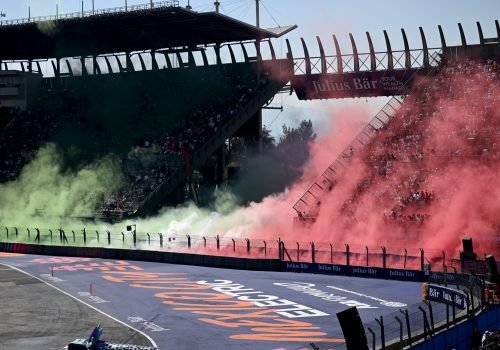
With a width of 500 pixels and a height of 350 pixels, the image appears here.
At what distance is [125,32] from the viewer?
224ft

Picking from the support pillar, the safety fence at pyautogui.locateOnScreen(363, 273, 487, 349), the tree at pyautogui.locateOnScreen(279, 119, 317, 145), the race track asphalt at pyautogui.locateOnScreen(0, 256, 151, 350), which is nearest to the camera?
the safety fence at pyautogui.locateOnScreen(363, 273, 487, 349)

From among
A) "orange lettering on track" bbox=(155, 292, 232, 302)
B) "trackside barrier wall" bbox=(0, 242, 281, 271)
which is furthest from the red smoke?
"orange lettering on track" bbox=(155, 292, 232, 302)

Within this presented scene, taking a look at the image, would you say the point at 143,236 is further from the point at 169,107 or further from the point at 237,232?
the point at 169,107

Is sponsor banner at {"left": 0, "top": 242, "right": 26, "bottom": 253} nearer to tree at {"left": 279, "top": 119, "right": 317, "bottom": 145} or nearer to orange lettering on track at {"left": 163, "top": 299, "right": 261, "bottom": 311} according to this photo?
orange lettering on track at {"left": 163, "top": 299, "right": 261, "bottom": 311}

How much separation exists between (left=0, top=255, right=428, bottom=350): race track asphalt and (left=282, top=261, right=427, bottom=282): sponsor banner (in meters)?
0.56

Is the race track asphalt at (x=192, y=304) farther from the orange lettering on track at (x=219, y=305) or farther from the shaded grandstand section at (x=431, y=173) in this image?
the shaded grandstand section at (x=431, y=173)

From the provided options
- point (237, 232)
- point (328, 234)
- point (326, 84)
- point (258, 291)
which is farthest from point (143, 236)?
point (326, 84)

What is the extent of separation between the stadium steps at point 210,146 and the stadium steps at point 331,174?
13.7 metres

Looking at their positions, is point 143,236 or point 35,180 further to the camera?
point 35,180

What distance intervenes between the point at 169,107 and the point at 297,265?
105ft

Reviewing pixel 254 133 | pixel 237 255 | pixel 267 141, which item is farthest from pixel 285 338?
pixel 267 141

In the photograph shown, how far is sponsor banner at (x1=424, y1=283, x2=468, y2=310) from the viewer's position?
86.3 ft

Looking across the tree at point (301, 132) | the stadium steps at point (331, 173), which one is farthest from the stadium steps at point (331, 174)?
the tree at point (301, 132)

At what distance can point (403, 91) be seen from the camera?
59.4m
